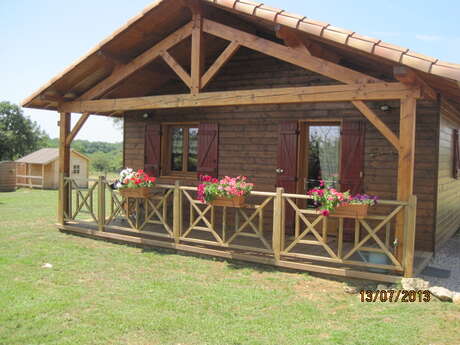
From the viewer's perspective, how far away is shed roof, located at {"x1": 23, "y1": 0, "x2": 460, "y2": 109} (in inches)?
169

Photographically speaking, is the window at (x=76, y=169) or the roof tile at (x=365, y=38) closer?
the roof tile at (x=365, y=38)

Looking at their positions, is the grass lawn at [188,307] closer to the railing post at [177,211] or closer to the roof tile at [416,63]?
the railing post at [177,211]

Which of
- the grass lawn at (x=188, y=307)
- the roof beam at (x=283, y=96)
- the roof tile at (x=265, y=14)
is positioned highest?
the roof tile at (x=265, y=14)

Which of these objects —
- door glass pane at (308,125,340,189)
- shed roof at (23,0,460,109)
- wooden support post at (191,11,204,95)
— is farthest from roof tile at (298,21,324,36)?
door glass pane at (308,125,340,189)

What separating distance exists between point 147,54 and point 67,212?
3.42 meters

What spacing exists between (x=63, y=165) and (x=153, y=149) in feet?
5.95

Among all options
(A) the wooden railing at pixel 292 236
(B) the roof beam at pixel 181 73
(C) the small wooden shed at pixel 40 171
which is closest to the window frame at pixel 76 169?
(C) the small wooden shed at pixel 40 171

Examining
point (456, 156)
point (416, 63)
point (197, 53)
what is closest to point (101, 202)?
point (197, 53)

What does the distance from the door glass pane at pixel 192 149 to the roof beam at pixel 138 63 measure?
2041 millimetres

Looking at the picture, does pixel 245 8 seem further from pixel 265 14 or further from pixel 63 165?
pixel 63 165

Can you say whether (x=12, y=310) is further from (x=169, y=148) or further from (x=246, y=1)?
(x=169, y=148)

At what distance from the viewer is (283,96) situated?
5258 mm

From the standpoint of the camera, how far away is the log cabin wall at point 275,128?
6.18 m

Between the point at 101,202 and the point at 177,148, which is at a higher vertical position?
the point at 177,148
